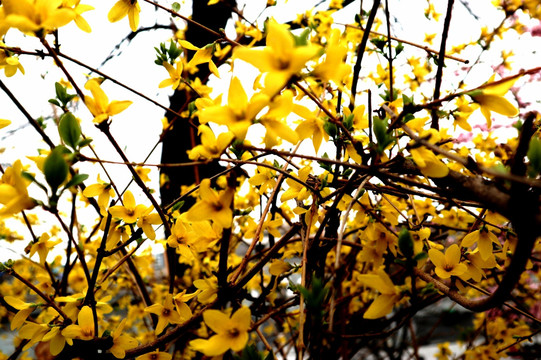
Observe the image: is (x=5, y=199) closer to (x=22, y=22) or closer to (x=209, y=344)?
(x=22, y=22)

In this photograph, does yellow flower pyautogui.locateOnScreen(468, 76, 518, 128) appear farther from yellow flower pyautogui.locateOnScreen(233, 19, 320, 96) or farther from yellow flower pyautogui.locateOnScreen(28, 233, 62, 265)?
yellow flower pyautogui.locateOnScreen(28, 233, 62, 265)

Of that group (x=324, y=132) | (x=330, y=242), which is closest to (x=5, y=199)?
(x=324, y=132)

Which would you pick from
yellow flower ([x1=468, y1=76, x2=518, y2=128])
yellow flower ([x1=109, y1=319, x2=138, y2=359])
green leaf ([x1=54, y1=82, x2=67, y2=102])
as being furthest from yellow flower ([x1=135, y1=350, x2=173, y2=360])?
yellow flower ([x1=468, y1=76, x2=518, y2=128])

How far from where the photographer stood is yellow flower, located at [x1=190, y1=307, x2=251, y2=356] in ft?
1.79

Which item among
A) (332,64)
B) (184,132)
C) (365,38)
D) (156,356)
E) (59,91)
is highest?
(184,132)

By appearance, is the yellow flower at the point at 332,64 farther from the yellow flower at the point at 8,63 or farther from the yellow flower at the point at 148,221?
the yellow flower at the point at 8,63

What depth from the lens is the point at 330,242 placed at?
96 cm

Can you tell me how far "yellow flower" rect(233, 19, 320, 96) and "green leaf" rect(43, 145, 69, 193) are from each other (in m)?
0.30

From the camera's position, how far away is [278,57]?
494 mm

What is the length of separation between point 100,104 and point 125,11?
1.15 feet

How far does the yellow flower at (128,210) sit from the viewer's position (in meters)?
0.76

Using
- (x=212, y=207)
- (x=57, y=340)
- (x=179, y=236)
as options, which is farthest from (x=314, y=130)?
(x=57, y=340)

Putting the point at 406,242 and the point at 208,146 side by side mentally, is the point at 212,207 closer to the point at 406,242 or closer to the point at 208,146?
the point at 208,146

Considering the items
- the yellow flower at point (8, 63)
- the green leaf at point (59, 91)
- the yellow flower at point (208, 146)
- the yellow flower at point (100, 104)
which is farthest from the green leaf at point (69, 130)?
the yellow flower at point (8, 63)
